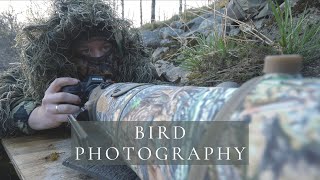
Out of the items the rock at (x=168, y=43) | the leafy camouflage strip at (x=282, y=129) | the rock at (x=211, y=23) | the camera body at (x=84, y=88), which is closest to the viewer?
the leafy camouflage strip at (x=282, y=129)

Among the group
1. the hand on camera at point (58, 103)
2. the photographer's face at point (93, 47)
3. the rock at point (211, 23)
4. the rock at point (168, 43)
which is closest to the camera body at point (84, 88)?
the hand on camera at point (58, 103)

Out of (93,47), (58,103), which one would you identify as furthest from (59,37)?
(58,103)

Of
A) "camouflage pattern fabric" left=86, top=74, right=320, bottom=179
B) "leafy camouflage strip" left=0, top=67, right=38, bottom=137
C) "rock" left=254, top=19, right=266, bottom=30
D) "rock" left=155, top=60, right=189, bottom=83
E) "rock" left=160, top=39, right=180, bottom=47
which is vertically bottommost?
"leafy camouflage strip" left=0, top=67, right=38, bottom=137

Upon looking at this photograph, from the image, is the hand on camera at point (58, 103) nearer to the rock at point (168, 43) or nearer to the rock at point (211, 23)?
the rock at point (211, 23)

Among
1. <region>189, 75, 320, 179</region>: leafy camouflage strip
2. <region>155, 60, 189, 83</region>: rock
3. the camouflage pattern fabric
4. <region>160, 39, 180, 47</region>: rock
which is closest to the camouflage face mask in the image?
<region>155, 60, 189, 83</region>: rock

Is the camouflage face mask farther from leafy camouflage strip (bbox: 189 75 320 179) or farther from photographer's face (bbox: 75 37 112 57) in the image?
leafy camouflage strip (bbox: 189 75 320 179)

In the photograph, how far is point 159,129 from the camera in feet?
2.39

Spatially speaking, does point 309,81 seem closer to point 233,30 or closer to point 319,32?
Result: point 319,32

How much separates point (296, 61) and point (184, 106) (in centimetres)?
26

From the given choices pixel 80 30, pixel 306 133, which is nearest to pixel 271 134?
pixel 306 133

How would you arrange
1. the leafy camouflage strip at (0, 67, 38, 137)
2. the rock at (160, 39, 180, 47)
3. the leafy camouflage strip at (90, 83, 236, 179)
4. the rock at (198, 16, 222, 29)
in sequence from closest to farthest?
the leafy camouflage strip at (90, 83, 236, 179) < the leafy camouflage strip at (0, 67, 38, 137) < the rock at (198, 16, 222, 29) < the rock at (160, 39, 180, 47)

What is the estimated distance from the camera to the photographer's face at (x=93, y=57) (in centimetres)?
192

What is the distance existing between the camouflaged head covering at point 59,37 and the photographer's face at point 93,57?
2.1 inches

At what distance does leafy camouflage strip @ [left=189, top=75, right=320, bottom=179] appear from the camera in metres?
0.36
